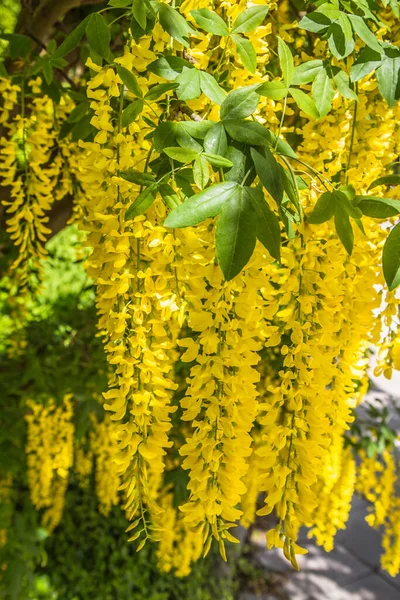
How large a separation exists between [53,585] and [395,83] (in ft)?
9.46

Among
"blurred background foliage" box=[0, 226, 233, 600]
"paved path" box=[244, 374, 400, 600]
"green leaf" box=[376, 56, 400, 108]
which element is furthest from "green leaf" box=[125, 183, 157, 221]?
"paved path" box=[244, 374, 400, 600]

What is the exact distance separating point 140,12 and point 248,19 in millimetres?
147

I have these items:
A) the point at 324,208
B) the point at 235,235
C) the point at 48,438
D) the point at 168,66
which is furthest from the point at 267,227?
the point at 48,438

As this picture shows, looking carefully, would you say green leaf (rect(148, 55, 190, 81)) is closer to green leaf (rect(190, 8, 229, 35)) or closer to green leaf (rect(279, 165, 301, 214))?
green leaf (rect(190, 8, 229, 35))

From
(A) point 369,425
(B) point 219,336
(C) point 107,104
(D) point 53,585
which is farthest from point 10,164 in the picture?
(D) point 53,585

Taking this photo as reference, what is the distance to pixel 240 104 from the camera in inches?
23.3

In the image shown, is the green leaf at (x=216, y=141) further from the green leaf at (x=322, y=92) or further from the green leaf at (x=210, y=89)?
the green leaf at (x=322, y=92)

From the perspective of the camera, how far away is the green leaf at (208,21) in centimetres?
64

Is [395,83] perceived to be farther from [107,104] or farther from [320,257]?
[107,104]

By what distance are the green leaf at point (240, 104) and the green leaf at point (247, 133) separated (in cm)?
1

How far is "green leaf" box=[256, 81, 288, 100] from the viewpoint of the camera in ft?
2.04

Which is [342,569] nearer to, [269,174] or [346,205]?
[346,205]

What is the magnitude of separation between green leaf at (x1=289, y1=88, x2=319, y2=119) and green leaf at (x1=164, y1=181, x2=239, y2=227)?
218 mm

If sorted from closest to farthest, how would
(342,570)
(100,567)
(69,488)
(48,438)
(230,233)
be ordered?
(230,233) < (48,438) < (100,567) < (69,488) < (342,570)
